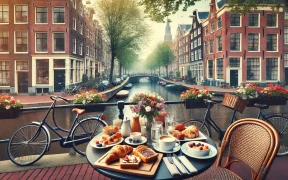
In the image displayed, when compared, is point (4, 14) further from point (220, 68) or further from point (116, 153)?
point (220, 68)

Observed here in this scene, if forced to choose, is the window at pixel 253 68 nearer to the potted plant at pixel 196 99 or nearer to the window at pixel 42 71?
the potted plant at pixel 196 99

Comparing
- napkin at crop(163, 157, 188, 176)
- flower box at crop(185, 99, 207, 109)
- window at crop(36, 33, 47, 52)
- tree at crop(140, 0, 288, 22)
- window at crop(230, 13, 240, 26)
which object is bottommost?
A: napkin at crop(163, 157, 188, 176)

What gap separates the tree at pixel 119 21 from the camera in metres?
23.5

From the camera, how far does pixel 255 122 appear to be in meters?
1.86

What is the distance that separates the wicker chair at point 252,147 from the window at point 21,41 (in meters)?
22.5

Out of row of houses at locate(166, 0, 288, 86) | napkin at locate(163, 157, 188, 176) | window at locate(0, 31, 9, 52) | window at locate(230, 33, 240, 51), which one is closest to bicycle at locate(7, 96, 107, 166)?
napkin at locate(163, 157, 188, 176)

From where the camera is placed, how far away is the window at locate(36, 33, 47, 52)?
19844 mm

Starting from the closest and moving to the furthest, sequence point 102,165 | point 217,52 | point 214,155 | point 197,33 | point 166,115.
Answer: point 102,165, point 214,155, point 166,115, point 217,52, point 197,33

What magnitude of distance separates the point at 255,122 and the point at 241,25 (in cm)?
2615

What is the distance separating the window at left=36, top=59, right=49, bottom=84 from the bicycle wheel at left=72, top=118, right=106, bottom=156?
18.7m

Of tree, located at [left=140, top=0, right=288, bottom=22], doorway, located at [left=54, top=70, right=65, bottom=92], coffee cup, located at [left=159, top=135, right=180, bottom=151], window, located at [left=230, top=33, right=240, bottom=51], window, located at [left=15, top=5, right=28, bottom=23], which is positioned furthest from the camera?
window, located at [left=230, top=33, right=240, bottom=51]

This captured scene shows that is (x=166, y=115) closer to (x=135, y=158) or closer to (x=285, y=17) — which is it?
(x=135, y=158)

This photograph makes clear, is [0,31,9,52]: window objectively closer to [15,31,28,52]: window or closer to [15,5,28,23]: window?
[15,31,28,52]: window

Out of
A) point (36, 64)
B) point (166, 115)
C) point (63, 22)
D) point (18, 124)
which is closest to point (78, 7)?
point (63, 22)
